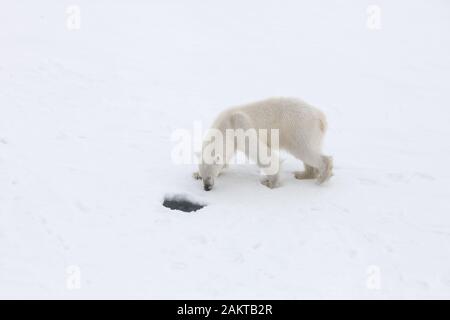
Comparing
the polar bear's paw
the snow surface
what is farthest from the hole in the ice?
the polar bear's paw

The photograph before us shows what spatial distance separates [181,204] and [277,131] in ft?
5.20

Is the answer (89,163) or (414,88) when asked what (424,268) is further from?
(414,88)

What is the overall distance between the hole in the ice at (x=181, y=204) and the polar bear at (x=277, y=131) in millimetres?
325

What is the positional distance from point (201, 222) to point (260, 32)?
958 centimetres

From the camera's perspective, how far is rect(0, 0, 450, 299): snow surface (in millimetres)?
4938

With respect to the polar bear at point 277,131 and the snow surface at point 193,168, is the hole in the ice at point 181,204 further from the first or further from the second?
the polar bear at point 277,131

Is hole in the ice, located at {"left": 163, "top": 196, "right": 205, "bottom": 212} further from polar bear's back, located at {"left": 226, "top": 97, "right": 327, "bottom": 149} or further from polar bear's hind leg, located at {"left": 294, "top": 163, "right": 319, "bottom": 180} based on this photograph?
polar bear's hind leg, located at {"left": 294, "top": 163, "right": 319, "bottom": 180}

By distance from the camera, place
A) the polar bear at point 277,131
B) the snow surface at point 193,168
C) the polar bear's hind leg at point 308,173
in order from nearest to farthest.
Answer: the snow surface at point 193,168, the polar bear at point 277,131, the polar bear's hind leg at point 308,173

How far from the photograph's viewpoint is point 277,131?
6551 mm

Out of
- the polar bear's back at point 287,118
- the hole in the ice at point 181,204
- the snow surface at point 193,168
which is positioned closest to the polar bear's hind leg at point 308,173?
the snow surface at point 193,168

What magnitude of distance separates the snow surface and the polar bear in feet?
0.99

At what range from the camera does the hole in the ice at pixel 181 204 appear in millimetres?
6164

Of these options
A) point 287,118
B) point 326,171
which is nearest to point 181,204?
point 287,118
